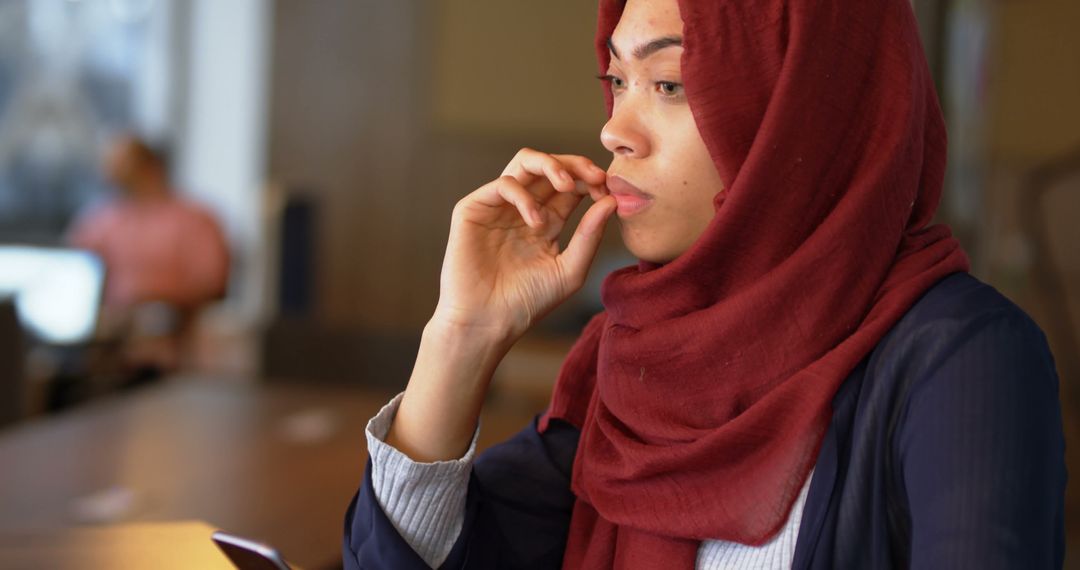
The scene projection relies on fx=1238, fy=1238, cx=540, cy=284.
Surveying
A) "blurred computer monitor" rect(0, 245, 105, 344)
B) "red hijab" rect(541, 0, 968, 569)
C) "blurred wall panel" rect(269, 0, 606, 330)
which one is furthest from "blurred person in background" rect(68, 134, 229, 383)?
"red hijab" rect(541, 0, 968, 569)

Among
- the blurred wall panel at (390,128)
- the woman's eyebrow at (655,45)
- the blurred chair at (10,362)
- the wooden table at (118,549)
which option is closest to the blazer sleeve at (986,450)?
the woman's eyebrow at (655,45)

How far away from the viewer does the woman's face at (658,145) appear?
1.12 m

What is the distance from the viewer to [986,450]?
3.03 ft

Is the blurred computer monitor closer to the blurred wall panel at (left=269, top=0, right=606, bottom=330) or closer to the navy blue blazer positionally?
the blurred wall panel at (left=269, top=0, right=606, bottom=330)

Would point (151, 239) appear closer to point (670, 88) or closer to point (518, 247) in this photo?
point (518, 247)

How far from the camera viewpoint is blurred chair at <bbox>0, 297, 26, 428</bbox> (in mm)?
3031

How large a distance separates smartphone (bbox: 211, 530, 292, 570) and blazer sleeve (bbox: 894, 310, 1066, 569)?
486mm

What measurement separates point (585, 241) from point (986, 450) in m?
0.44

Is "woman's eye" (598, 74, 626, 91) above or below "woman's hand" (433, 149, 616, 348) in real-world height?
above

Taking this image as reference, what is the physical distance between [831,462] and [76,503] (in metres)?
1.66

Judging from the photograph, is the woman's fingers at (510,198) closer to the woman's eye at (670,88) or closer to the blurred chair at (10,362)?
the woman's eye at (670,88)

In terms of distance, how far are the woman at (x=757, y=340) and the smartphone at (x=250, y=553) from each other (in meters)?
0.16

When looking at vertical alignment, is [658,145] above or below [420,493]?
above

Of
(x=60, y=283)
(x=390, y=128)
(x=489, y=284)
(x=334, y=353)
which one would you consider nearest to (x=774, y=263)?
(x=489, y=284)
